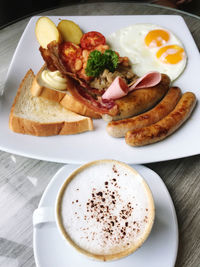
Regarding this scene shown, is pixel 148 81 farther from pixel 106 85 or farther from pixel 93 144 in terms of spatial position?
pixel 93 144

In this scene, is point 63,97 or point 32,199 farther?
point 63,97

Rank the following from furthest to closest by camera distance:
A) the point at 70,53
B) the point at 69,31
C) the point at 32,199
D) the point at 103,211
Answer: the point at 69,31
the point at 70,53
the point at 32,199
the point at 103,211

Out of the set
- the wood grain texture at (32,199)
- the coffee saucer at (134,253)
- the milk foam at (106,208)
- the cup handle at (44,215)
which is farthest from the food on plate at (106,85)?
the cup handle at (44,215)

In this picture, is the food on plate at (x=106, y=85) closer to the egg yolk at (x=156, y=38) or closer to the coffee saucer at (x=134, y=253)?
the egg yolk at (x=156, y=38)

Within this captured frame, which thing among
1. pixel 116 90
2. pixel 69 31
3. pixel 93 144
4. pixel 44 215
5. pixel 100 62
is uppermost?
pixel 69 31

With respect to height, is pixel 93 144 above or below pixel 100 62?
below

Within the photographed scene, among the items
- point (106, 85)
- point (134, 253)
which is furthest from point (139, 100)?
point (134, 253)

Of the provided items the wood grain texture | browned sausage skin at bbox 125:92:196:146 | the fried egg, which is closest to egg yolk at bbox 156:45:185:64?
the fried egg

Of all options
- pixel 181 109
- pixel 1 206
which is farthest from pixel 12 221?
pixel 181 109
